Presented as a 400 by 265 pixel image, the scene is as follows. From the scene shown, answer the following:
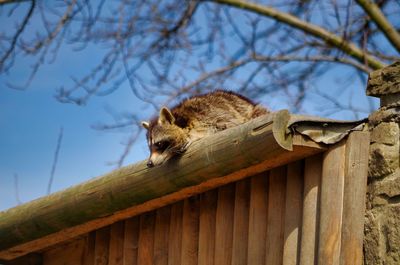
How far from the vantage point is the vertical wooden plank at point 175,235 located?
4.78 meters

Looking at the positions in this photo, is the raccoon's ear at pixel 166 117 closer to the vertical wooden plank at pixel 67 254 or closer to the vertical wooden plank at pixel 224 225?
the vertical wooden plank at pixel 224 225

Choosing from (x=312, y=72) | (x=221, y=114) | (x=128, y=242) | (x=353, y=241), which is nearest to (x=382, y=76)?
(x=353, y=241)

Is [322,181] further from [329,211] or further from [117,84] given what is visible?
[117,84]

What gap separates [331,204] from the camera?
3740 mm

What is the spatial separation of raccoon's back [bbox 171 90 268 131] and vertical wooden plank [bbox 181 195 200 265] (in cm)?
53

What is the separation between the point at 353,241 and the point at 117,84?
20.4 ft

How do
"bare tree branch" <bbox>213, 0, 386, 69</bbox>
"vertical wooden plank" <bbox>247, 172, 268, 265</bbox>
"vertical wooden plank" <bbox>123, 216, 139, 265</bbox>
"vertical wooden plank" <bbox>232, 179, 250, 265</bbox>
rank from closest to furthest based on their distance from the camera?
"vertical wooden plank" <bbox>247, 172, 268, 265</bbox> < "vertical wooden plank" <bbox>232, 179, 250, 265</bbox> < "vertical wooden plank" <bbox>123, 216, 139, 265</bbox> < "bare tree branch" <bbox>213, 0, 386, 69</bbox>

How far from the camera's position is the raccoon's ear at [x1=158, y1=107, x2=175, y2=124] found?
16.8 ft

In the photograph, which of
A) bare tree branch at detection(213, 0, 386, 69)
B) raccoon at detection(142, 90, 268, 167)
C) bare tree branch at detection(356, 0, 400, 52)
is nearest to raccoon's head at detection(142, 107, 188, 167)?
raccoon at detection(142, 90, 268, 167)

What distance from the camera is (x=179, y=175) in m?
4.26

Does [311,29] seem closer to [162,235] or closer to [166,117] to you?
[166,117]

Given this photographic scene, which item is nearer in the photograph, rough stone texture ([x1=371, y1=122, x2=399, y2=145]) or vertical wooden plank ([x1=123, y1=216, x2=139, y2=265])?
rough stone texture ([x1=371, y1=122, x2=399, y2=145])

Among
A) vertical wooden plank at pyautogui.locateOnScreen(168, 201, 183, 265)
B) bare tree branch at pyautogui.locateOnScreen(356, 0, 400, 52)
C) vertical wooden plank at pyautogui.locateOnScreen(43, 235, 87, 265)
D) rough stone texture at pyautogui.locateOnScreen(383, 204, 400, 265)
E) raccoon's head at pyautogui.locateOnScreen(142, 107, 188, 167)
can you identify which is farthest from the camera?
bare tree branch at pyautogui.locateOnScreen(356, 0, 400, 52)

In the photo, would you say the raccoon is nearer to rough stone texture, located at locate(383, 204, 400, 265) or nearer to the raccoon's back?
the raccoon's back
